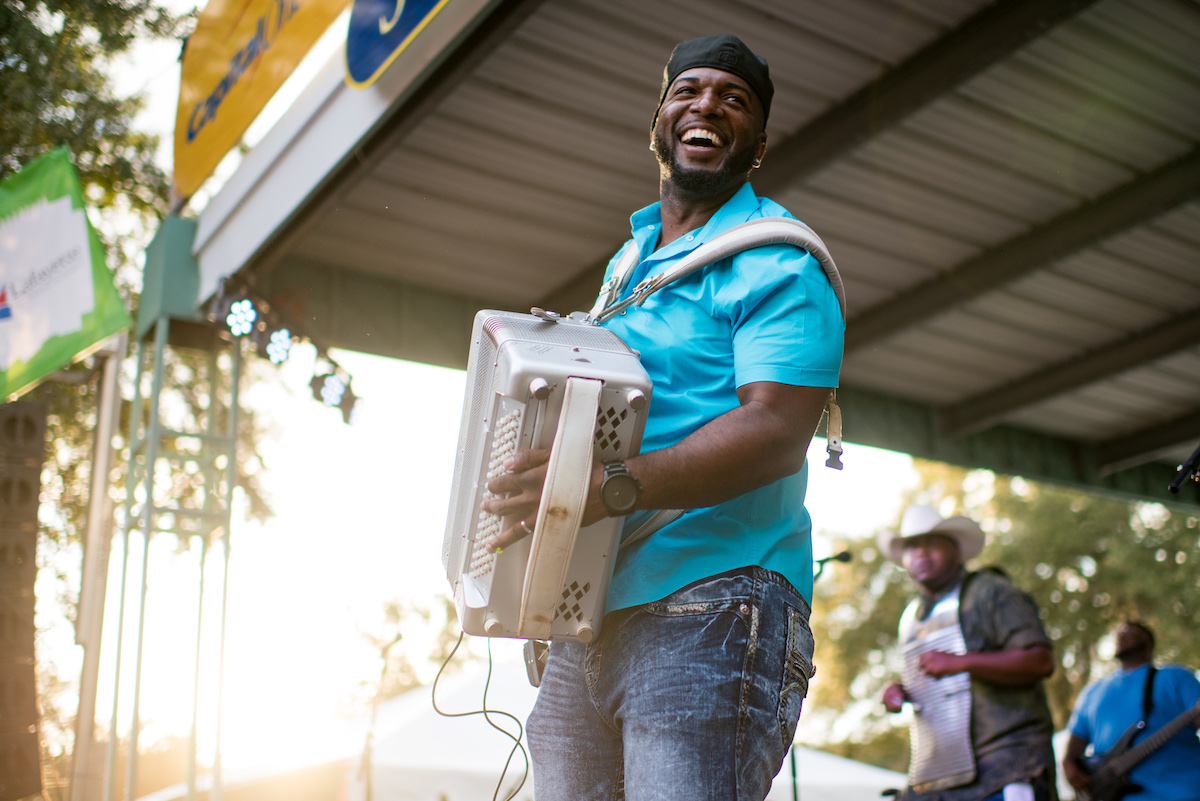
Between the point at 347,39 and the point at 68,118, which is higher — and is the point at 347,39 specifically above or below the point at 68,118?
below

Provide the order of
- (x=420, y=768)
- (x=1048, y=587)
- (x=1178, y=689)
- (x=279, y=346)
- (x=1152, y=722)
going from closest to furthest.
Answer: (x=1152, y=722) < (x=1178, y=689) < (x=279, y=346) < (x=420, y=768) < (x=1048, y=587)

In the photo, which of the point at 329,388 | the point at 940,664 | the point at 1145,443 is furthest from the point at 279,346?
the point at 1145,443

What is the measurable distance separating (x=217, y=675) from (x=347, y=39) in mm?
4042

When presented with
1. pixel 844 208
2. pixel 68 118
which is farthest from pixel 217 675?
pixel 68 118

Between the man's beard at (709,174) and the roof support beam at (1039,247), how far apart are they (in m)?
6.32

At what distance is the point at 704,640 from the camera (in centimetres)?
161

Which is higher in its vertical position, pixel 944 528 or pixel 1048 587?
pixel 944 528

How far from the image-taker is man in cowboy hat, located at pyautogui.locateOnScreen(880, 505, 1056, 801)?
4941 millimetres

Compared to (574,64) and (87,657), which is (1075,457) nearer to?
(574,64)

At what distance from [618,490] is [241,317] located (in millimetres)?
6366

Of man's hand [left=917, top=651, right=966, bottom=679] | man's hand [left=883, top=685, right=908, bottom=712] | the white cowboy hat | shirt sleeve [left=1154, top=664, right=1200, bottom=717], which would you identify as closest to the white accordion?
man's hand [left=917, top=651, right=966, bottom=679]

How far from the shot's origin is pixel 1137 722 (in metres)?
6.41

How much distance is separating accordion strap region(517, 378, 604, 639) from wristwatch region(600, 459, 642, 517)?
0.09ft

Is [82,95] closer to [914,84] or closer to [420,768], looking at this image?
[420,768]
